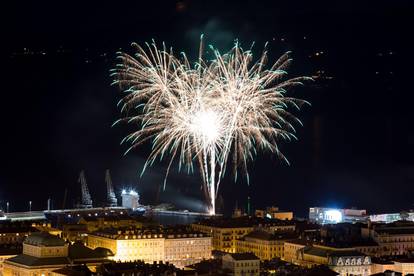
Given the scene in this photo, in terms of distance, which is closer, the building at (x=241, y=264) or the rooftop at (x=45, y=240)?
the building at (x=241, y=264)

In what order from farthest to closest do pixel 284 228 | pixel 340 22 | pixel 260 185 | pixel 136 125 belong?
1. pixel 340 22
2. pixel 136 125
3. pixel 260 185
4. pixel 284 228

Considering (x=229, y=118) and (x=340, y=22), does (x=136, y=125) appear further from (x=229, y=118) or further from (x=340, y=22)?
(x=229, y=118)

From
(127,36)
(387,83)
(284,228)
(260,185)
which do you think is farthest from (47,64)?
(284,228)

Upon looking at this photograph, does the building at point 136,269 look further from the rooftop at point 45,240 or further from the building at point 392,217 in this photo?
the building at point 392,217

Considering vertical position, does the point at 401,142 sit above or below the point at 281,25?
below

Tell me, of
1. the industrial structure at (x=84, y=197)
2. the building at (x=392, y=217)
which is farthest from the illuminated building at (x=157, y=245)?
the industrial structure at (x=84, y=197)

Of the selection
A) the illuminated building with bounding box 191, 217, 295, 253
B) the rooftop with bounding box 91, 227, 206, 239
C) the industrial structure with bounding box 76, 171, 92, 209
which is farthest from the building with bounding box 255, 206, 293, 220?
the industrial structure with bounding box 76, 171, 92, 209

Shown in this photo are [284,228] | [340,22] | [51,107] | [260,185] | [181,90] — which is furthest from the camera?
[340,22]
